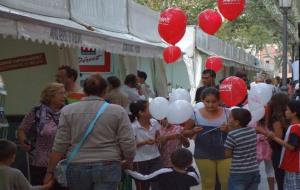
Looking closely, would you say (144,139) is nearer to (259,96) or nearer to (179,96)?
(179,96)

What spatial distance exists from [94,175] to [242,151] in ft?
6.24

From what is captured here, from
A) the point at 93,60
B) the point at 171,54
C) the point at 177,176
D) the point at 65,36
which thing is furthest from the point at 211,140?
the point at 93,60

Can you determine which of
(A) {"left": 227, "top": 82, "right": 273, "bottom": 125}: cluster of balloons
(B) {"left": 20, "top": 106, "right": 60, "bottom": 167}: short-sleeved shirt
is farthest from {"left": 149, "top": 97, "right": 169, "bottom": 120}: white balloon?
(B) {"left": 20, "top": 106, "right": 60, "bottom": 167}: short-sleeved shirt

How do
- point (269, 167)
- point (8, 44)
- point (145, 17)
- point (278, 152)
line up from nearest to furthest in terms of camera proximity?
1. point (278, 152)
2. point (269, 167)
3. point (8, 44)
4. point (145, 17)

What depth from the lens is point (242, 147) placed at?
665cm

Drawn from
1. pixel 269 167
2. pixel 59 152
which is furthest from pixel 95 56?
pixel 59 152

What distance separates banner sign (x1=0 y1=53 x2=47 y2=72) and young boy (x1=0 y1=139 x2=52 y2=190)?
477 centimetres

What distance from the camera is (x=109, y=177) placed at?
548 cm

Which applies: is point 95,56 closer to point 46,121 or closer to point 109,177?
point 46,121

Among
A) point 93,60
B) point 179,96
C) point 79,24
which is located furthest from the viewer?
point 93,60

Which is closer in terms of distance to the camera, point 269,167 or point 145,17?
point 269,167

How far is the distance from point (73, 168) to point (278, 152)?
3.32m

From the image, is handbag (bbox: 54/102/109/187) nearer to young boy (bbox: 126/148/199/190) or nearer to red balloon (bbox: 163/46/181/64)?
young boy (bbox: 126/148/199/190)

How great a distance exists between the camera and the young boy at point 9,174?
16.3 feet
